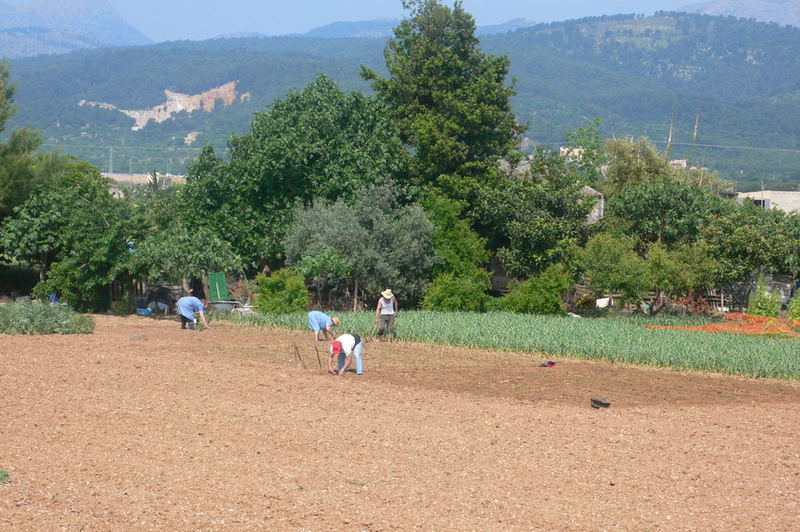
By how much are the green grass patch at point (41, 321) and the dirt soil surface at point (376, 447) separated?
Result: 297cm

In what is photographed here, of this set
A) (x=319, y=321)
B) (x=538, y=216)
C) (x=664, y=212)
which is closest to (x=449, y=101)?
(x=538, y=216)

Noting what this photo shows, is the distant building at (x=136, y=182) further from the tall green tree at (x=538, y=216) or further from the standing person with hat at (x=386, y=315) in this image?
the standing person with hat at (x=386, y=315)

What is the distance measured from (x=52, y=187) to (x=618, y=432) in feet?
92.0

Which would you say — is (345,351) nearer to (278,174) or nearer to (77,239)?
(77,239)

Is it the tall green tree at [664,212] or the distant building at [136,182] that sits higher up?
the tall green tree at [664,212]

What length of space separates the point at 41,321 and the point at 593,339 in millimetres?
15043

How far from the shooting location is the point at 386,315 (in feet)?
91.7

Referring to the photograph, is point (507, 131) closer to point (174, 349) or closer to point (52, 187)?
point (52, 187)

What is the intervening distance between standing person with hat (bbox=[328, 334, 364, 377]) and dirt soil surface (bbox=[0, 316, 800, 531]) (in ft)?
1.54

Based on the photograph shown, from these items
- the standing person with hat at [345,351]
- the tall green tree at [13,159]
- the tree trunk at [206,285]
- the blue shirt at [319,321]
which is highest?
the tall green tree at [13,159]

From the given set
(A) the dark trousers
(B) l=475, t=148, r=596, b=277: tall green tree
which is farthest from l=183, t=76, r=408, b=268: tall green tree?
(A) the dark trousers

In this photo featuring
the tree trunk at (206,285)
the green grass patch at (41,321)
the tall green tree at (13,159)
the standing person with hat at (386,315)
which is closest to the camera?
the green grass patch at (41,321)

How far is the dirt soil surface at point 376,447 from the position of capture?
11.1 metres

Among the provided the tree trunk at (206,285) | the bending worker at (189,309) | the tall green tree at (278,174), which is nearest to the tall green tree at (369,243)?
the tall green tree at (278,174)
